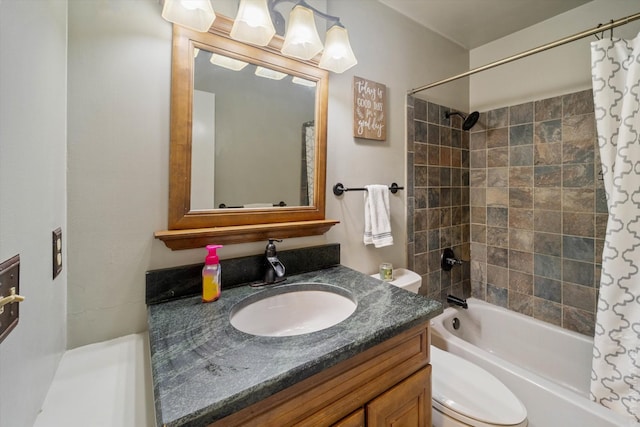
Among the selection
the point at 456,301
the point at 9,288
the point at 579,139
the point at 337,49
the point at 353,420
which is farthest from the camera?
the point at 456,301

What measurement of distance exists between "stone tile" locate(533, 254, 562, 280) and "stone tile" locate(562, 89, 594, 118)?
91cm

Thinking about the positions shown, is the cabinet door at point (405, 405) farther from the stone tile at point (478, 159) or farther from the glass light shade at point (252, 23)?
the stone tile at point (478, 159)

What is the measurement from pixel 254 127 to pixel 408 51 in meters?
1.21

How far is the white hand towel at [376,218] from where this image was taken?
1417mm

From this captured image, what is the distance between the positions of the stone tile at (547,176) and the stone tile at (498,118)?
1.31 feet

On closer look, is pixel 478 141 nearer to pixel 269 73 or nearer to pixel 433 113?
pixel 433 113

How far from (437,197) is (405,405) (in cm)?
139

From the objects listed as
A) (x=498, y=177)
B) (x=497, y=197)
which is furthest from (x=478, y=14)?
(x=497, y=197)

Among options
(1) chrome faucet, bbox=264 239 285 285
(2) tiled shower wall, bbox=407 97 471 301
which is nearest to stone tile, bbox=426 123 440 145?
(2) tiled shower wall, bbox=407 97 471 301

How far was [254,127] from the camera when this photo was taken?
3.64 feet

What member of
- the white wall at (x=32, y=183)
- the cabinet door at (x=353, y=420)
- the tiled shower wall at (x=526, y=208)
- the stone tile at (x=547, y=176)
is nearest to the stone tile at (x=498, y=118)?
the tiled shower wall at (x=526, y=208)

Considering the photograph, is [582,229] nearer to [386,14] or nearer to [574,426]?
[574,426]

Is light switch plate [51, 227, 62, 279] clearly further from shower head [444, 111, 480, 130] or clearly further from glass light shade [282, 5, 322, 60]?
shower head [444, 111, 480, 130]

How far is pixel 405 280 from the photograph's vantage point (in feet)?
4.82
